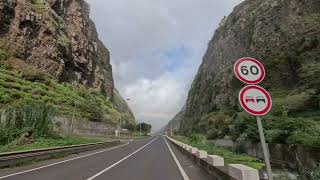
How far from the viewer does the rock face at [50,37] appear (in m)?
95.8

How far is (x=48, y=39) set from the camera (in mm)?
103375

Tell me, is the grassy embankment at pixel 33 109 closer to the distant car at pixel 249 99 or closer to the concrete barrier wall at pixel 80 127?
the concrete barrier wall at pixel 80 127

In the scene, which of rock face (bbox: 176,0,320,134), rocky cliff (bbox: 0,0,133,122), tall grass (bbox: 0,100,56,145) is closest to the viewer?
tall grass (bbox: 0,100,56,145)

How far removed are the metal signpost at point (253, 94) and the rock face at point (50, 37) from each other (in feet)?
300

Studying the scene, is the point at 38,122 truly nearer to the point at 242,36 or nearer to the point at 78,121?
the point at 78,121

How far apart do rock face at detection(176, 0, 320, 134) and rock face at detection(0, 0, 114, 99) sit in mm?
42388

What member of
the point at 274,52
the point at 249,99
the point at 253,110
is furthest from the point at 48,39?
Answer: the point at 253,110

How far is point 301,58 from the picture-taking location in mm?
76688

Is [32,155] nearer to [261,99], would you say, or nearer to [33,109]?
[261,99]

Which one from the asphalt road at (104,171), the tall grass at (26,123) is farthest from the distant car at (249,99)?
the tall grass at (26,123)

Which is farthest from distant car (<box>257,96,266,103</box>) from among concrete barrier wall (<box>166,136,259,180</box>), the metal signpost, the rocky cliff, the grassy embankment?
the rocky cliff

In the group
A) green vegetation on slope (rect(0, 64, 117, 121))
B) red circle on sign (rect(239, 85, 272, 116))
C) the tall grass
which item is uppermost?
green vegetation on slope (rect(0, 64, 117, 121))

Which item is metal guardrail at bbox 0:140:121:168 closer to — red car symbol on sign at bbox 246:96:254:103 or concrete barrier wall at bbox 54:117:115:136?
red car symbol on sign at bbox 246:96:254:103

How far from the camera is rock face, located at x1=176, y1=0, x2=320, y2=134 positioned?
68.1m
